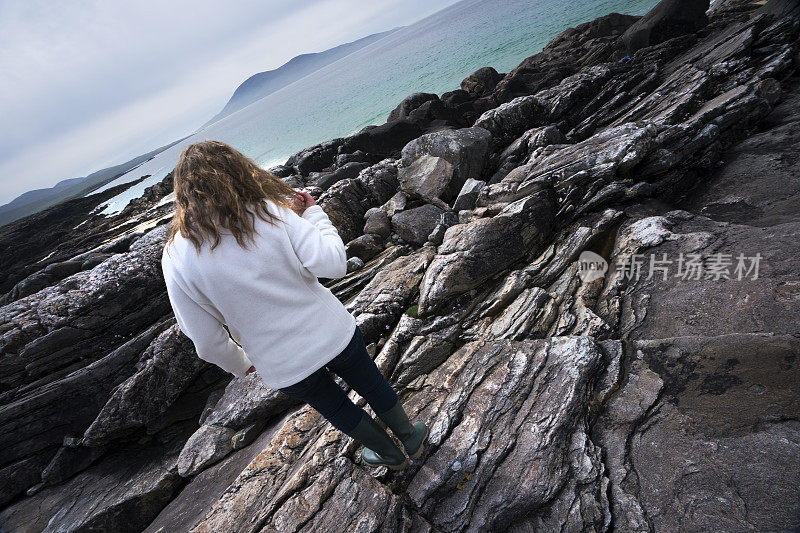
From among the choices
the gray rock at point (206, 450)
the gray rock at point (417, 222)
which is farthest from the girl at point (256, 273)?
the gray rock at point (417, 222)

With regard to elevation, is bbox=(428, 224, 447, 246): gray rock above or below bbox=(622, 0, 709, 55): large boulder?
below

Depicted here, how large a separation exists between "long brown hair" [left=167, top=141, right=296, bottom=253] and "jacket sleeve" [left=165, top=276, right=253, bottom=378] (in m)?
0.49

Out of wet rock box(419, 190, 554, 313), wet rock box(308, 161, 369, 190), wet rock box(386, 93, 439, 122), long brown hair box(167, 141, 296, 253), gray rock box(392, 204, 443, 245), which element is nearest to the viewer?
long brown hair box(167, 141, 296, 253)

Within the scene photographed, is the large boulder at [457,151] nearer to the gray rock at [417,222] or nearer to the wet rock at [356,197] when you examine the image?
the wet rock at [356,197]

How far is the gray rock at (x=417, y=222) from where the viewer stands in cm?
1021

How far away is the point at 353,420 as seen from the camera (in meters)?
3.64

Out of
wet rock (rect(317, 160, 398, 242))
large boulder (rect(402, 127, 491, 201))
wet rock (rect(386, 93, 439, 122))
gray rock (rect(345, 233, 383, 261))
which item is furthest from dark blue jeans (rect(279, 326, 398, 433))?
wet rock (rect(386, 93, 439, 122))

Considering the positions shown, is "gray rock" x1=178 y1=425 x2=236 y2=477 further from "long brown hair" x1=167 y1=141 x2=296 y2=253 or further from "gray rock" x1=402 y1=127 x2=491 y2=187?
"gray rock" x1=402 y1=127 x2=491 y2=187

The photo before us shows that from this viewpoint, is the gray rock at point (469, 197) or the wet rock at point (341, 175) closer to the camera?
the gray rock at point (469, 197)

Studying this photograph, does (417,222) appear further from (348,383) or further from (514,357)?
(348,383)

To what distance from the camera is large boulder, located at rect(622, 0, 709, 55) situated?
61.1ft

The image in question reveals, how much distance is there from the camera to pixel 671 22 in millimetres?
18859

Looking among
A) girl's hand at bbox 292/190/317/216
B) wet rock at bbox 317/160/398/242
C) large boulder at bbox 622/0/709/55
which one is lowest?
wet rock at bbox 317/160/398/242

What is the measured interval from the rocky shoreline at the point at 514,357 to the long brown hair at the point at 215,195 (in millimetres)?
3534
